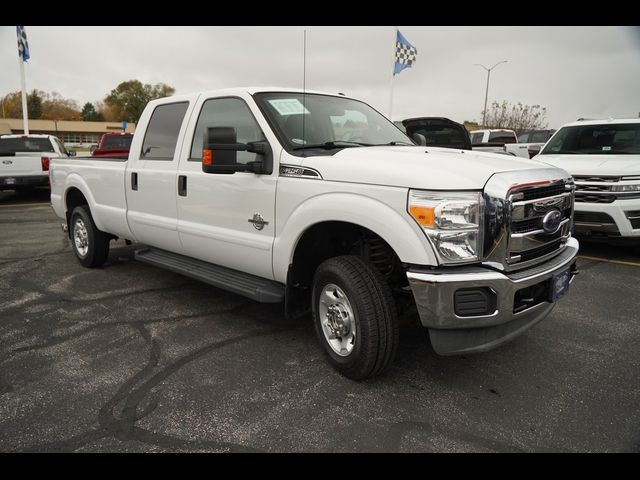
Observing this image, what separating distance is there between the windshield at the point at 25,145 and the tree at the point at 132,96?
7008cm

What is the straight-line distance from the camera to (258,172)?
3.57 metres

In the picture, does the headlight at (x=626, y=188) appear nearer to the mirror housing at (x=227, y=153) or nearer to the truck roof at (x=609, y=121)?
the truck roof at (x=609, y=121)

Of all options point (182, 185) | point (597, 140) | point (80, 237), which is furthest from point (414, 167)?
point (597, 140)

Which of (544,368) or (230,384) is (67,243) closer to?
(230,384)

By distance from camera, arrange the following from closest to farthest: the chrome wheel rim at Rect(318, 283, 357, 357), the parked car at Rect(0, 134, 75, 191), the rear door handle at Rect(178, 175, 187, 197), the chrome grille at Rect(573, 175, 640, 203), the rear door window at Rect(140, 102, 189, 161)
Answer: the chrome wheel rim at Rect(318, 283, 357, 357) < the rear door handle at Rect(178, 175, 187, 197) < the rear door window at Rect(140, 102, 189, 161) < the chrome grille at Rect(573, 175, 640, 203) < the parked car at Rect(0, 134, 75, 191)

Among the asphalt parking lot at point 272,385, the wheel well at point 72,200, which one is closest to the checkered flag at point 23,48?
the wheel well at point 72,200

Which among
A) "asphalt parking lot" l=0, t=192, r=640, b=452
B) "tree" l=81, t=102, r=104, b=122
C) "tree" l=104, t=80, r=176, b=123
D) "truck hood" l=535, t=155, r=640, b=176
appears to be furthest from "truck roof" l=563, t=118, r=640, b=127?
"tree" l=81, t=102, r=104, b=122

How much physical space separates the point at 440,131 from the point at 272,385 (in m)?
3.54

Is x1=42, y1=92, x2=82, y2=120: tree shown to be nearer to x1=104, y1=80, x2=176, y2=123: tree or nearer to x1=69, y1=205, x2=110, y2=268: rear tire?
x1=104, y1=80, x2=176, y2=123: tree

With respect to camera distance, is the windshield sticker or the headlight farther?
the headlight

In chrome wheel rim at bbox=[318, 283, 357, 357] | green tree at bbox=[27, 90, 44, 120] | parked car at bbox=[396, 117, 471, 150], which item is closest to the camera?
chrome wheel rim at bbox=[318, 283, 357, 357]

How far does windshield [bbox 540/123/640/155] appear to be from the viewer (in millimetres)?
7316

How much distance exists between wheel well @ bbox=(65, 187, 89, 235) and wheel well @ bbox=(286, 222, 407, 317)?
12.9ft
